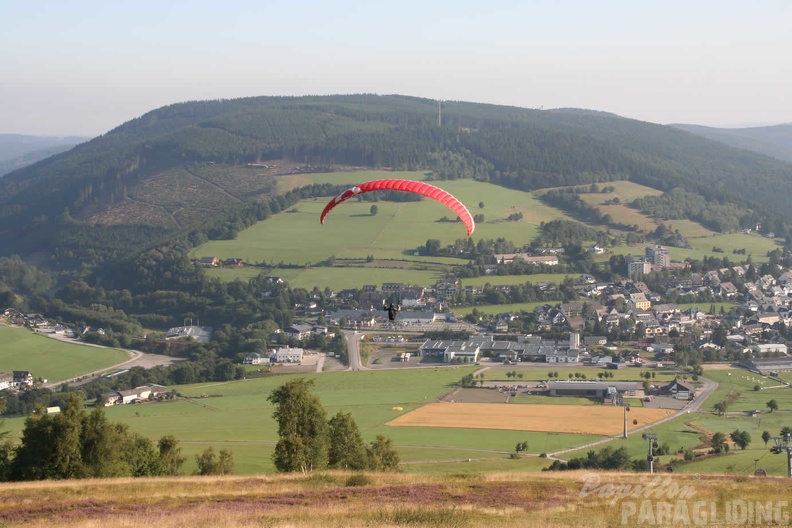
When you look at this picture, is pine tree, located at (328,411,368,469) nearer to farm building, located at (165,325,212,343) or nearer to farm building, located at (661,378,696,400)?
farm building, located at (661,378,696,400)

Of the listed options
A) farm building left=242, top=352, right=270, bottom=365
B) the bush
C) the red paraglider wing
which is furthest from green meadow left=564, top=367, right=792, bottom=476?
farm building left=242, top=352, right=270, bottom=365

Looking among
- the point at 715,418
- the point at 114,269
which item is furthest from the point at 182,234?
the point at 715,418

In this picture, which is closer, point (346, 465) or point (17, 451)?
point (17, 451)

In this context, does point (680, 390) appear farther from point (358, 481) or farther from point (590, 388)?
point (358, 481)

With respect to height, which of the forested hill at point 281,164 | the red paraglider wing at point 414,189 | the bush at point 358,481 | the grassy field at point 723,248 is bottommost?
the bush at point 358,481

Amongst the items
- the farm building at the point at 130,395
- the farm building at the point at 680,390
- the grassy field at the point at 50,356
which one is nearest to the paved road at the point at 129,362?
the grassy field at the point at 50,356

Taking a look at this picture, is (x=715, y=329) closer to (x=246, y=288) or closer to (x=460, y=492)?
(x=246, y=288)

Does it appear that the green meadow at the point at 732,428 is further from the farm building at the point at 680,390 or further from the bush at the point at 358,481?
the bush at the point at 358,481
